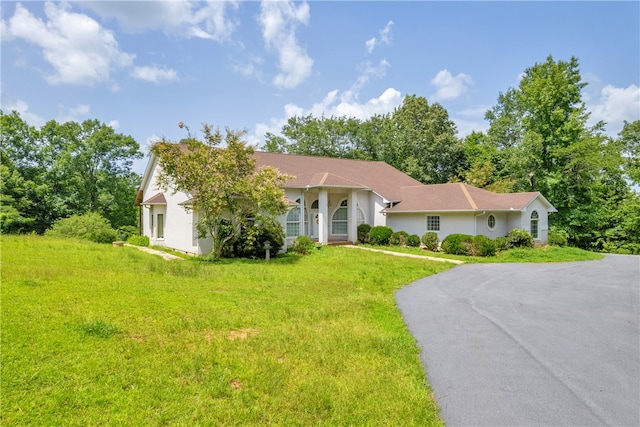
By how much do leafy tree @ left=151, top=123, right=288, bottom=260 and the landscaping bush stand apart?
0.74 m

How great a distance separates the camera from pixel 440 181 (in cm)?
3753

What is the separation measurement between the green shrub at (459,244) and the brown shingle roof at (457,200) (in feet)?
6.06

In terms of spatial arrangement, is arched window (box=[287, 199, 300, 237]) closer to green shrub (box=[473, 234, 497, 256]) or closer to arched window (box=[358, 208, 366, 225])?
arched window (box=[358, 208, 366, 225])

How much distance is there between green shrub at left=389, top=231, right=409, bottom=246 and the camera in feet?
74.5

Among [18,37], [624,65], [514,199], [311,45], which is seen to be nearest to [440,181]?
[514,199]

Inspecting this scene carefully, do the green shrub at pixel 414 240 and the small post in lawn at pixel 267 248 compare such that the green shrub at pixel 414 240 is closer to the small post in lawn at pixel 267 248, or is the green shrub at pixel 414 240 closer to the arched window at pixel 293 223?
the arched window at pixel 293 223

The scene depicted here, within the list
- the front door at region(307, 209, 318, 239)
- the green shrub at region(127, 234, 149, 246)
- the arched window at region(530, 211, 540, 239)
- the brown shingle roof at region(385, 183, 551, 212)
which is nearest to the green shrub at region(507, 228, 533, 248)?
the brown shingle roof at region(385, 183, 551, 212)

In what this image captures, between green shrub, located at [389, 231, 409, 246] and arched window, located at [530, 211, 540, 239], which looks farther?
arched window, located at [530, 211, 540, 239]

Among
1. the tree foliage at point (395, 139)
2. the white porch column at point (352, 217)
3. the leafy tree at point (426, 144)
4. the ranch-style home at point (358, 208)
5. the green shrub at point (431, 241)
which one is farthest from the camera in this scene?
the tree foliage at point (395, 139)

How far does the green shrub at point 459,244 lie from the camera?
19.6 meters

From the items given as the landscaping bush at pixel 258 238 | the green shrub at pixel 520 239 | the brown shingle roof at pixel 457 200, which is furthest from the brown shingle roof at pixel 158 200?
the green shrub at pixel 520 239

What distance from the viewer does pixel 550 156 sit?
30.4 meters

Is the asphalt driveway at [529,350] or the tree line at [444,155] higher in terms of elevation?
the tree line at [444,155]

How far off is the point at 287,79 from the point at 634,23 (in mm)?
17825
